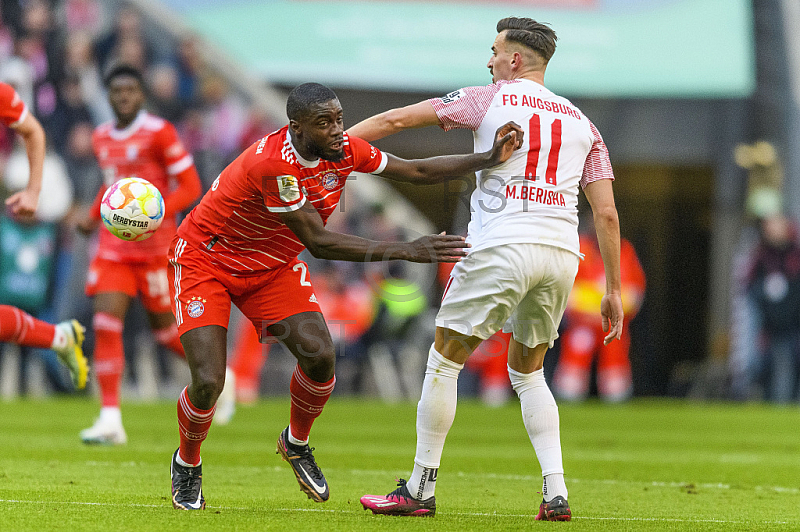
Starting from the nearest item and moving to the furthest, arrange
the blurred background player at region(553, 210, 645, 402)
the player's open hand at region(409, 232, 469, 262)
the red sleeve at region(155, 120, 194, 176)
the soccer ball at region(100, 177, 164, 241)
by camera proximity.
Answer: the player's open hand at region(409, 232, 469, 262), the soccer ball at region(100, 177, 164, 241), the red sleeve at region(155, 120, 194, 176), the blurred background player at region(553, 210, 645, 402)

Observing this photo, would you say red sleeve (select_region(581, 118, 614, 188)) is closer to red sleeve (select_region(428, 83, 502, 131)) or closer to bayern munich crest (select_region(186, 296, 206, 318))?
red sleeve (select_region(428, 83, 502, 131))

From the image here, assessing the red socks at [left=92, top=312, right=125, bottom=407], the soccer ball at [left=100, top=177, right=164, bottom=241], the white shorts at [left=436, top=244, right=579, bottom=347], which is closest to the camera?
the white shorts at [left=436, top=244, right=579, bottom=347]

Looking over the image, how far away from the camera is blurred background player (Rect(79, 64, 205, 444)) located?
8.52 meters

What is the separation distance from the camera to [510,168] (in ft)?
17.3

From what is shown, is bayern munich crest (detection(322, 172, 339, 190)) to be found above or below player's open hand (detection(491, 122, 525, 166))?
below

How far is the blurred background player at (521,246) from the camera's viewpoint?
17.0ft

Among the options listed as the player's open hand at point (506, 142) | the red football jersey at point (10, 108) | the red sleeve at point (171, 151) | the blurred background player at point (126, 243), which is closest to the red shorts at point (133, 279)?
the blurred background player at point (126, 243)

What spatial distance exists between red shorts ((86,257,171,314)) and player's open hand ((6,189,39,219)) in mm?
1381

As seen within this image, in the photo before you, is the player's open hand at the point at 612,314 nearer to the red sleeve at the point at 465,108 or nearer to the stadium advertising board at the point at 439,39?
the red sleeve at the point at 465,108

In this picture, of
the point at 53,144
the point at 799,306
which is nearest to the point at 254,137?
the point at 53,144

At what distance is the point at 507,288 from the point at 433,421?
0.74m

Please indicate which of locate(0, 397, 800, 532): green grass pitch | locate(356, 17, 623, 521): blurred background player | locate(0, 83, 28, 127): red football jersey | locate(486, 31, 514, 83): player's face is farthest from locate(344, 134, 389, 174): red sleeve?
locate(0, 83, 28, 127): red football jersey

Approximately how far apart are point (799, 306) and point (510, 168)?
12.0m

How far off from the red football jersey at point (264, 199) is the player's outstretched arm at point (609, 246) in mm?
1067
